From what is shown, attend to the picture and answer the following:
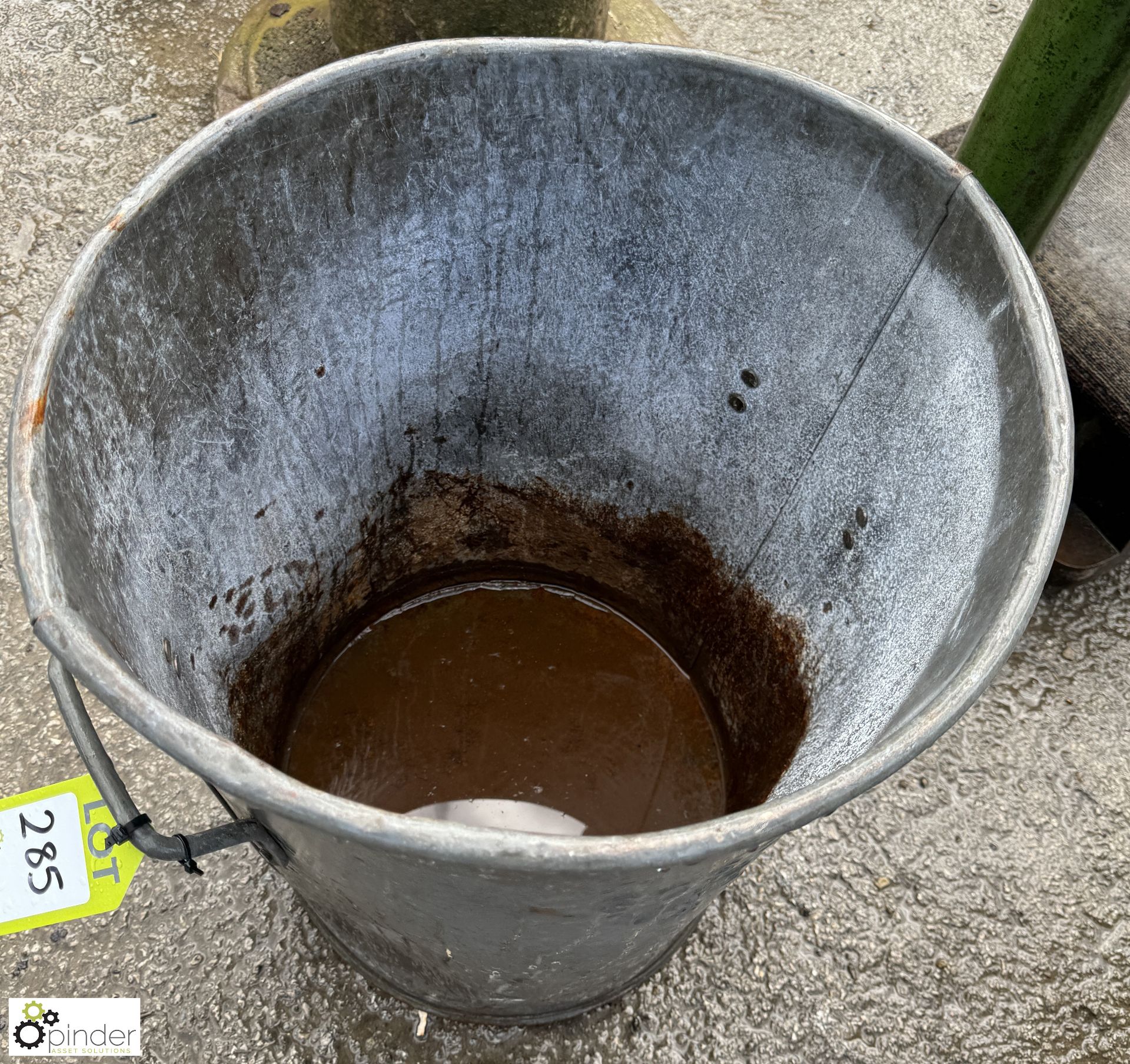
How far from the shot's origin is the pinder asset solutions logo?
1.34m

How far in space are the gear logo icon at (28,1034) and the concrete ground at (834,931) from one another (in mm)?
45

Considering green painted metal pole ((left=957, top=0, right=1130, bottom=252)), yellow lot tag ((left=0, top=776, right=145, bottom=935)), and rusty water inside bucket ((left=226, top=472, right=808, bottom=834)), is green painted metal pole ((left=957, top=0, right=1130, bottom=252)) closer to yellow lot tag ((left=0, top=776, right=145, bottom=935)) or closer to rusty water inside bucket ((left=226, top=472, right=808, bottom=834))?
rusty water inside bucket ((left=226, top=472, right=808, bottom=834))

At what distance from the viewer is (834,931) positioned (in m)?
1.50

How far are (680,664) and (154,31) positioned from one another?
7.06 feet

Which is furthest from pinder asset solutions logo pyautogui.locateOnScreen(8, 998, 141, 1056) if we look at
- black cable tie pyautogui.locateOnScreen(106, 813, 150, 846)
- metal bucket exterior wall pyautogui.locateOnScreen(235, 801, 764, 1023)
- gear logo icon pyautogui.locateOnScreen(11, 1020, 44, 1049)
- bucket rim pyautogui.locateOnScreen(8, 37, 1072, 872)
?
bucket rim pyautogui.locateOnScreen(8, 37, 1072, 872)

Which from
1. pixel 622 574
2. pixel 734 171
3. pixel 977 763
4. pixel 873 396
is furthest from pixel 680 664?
pixel 734 171

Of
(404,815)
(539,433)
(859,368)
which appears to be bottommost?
(539,433)

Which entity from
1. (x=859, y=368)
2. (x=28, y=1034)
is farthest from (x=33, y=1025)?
(x=859, y=368)

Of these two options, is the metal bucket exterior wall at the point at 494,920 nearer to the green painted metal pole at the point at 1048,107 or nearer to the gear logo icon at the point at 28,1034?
the gear logo icon at the point at 28,1034

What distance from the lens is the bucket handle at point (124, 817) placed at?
0.90 metres

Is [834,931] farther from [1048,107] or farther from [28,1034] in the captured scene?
→ [1048,107]

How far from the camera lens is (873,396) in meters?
1.30

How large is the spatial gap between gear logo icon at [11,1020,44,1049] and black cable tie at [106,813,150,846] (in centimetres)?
62

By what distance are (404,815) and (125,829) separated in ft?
1.02
